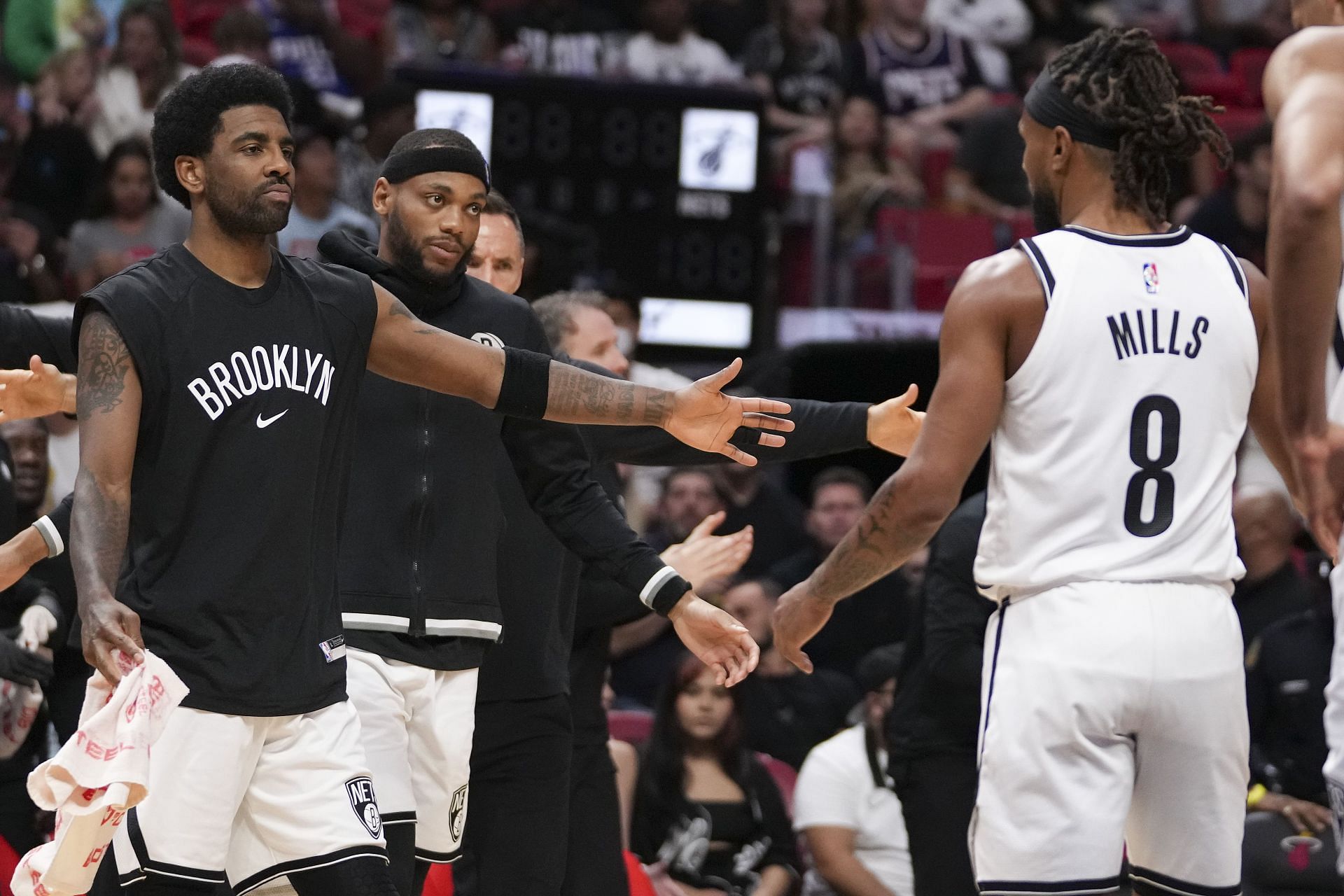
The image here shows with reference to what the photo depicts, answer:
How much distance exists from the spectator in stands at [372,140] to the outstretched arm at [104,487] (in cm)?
708

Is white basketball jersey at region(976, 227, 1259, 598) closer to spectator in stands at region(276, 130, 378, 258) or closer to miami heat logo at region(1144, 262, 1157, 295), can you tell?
miami heat logo at region(1144, 262, 1157, 295)

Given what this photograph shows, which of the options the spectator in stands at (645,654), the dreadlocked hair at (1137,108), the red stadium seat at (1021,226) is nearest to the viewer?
the dreadlocked hair at (1137,108)

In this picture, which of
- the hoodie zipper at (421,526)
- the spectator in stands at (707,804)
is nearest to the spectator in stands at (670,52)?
the spectator in stands at (707,804)

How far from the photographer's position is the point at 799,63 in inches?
521

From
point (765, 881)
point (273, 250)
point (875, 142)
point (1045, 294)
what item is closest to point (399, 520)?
point (273, 250)

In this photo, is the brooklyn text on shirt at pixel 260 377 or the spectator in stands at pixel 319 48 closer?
the brooklyn text on shirt at pixel 260 377

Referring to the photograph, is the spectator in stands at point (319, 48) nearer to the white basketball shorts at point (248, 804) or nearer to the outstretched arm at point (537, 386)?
the outstretched arm at point (537, 386)

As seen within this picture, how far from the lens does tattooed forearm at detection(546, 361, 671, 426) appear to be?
13.8 feet

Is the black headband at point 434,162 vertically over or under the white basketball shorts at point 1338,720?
over

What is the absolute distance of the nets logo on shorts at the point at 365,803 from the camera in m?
3.88

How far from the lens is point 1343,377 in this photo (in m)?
3.43

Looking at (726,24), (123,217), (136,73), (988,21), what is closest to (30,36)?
(136,73)

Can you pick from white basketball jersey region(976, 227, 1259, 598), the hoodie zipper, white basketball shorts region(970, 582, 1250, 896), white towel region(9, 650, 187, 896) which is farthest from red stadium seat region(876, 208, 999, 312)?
white towel region(9, 650, 187, 896)

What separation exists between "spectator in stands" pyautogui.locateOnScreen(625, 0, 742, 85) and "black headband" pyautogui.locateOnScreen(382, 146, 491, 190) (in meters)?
8.13
